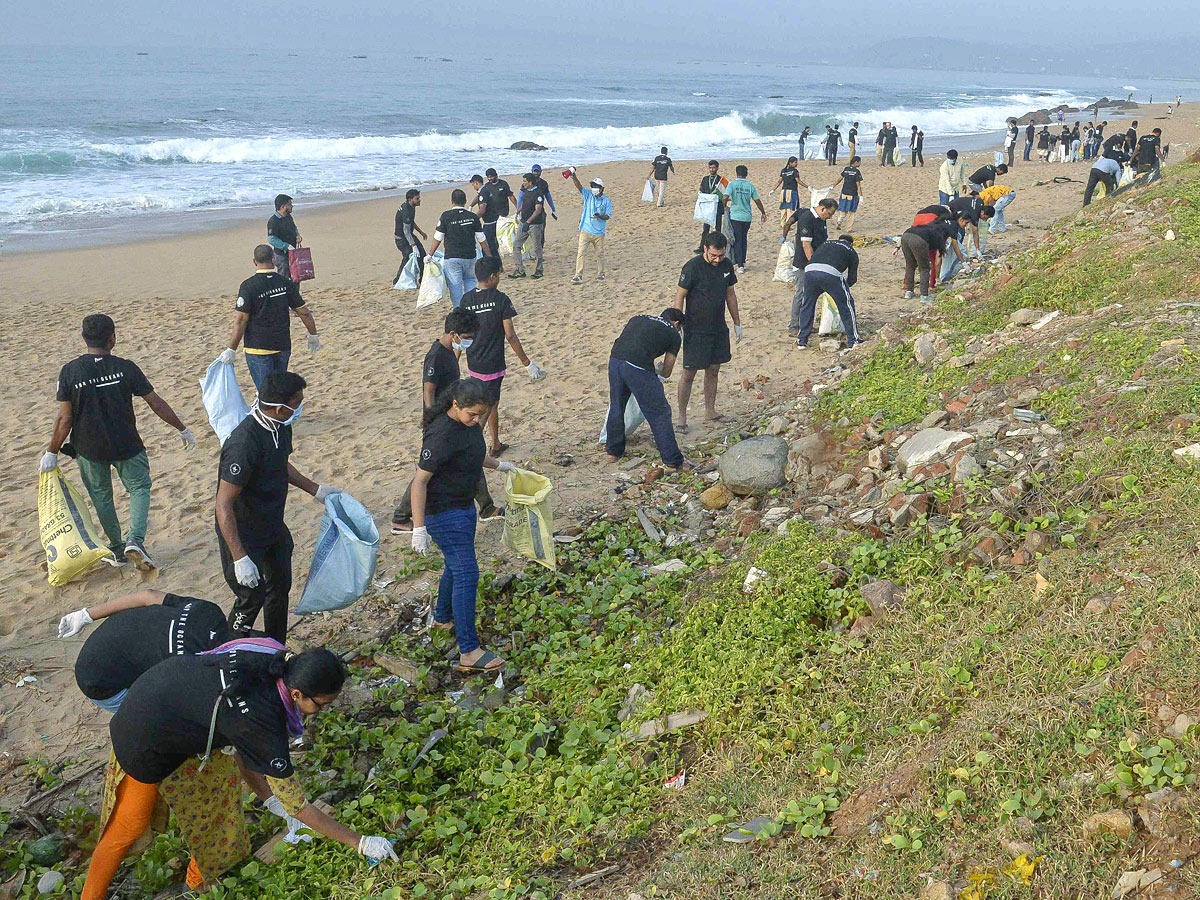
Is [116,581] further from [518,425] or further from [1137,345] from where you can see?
[1137,345]

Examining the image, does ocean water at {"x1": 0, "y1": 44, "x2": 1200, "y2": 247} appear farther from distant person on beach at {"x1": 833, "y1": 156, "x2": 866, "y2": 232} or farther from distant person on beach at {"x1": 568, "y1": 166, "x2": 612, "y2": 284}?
distant person on beach at {"x1": 833, "y1": 156, "x2": 866, "y2": 232}

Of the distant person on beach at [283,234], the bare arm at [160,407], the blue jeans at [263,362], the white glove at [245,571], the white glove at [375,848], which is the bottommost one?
the white glove at [375,848]

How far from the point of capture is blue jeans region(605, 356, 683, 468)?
7227mm

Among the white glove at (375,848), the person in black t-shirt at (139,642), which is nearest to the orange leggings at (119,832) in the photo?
the person in black t-shirt at (139,642)

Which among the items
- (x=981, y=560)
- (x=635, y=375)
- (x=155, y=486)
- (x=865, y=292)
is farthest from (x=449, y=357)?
(x=865, y=292)

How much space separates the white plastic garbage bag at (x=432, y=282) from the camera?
1232 centimetres

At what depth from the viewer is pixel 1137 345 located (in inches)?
249

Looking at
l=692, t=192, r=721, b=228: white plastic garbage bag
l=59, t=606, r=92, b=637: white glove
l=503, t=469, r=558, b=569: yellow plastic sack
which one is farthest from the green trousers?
l=692, t=192, r=721, b=228: white plastic garbage bag

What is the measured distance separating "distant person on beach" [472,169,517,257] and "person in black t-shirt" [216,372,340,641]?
9.15m

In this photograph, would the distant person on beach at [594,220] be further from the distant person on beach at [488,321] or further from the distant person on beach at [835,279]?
the distant person on beach at [488,321]

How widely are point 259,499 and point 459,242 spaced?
23.6 ft

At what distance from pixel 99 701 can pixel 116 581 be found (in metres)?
2.65

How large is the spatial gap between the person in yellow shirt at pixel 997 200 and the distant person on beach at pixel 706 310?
798cm

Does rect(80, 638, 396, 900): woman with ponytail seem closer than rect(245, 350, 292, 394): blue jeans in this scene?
Yes
